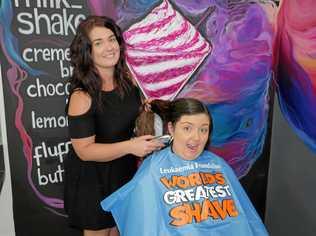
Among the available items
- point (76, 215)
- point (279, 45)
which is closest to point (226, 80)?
point (279, 45)

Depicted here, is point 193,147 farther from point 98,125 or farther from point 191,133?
point 98,125

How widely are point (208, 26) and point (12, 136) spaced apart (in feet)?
3.48

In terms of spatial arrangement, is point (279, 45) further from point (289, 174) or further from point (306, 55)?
point (289, 174)

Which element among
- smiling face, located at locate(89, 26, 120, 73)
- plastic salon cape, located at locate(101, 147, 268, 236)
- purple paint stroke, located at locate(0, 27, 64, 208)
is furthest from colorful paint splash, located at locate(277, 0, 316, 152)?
purple paint stroke, located at locate(0, 27, 64, 208)

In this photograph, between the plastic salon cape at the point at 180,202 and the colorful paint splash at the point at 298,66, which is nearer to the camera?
the plastic salon cape at the point at 180,202

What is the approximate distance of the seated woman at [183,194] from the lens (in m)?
1.29

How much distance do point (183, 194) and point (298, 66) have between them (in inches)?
36.6

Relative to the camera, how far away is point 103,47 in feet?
4.25

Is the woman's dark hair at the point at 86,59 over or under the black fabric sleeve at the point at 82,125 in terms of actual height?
over

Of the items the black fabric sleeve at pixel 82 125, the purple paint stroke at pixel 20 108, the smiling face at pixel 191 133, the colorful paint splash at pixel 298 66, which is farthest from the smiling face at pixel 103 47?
the colorful paint splash at pixel 298 66

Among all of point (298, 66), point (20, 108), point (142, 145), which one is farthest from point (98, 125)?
point (298, 66)

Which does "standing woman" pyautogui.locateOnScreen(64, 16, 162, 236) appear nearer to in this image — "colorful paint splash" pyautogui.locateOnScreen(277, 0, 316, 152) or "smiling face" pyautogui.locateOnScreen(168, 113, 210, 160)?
"smiling face" pyautogui.locateOnScreen(168, 113, 210, 160)

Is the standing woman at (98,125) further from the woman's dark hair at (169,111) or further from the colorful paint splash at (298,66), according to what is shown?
the colorful paint splash at (298,66)

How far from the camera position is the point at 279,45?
1.95 metres
